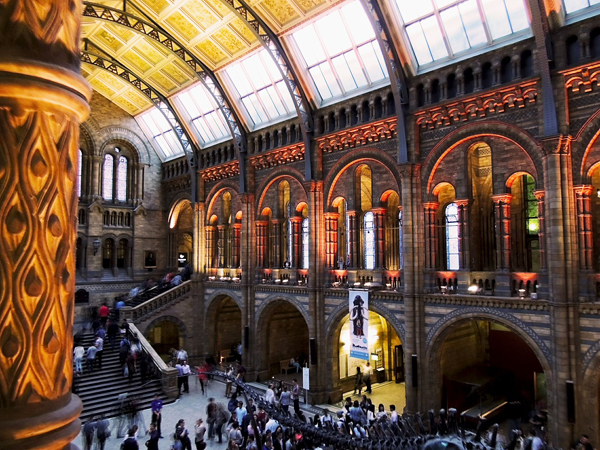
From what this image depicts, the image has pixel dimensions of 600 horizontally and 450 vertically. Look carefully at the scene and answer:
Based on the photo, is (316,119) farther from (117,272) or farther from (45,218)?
(45,218)

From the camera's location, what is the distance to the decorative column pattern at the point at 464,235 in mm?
16500

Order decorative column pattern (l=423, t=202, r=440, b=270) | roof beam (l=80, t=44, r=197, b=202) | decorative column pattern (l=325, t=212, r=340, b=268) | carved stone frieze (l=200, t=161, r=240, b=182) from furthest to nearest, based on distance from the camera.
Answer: carved stone frieze (l=200, t=161, r=240, b=182)
roof beam (l=80, t=44, r=197, b=202)
decorative column pattern (l=325, t=212, r=340, b=268)
decorative column pattern (l=423, t=202, r=440, b=270)

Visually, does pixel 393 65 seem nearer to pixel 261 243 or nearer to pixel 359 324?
pixel 359 324

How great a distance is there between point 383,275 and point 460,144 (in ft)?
19.5

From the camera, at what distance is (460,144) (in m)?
16.8

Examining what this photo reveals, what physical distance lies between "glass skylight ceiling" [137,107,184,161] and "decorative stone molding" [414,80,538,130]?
59.6 feet

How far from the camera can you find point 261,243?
988 inches

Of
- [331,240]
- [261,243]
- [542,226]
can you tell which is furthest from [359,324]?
[261,243]

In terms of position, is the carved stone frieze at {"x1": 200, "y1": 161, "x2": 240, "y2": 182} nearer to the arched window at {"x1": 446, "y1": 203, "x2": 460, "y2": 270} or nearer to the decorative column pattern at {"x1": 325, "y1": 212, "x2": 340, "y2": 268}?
the decorative column pattern at {"x1": 325, "y1": 212, "x2": 340, "y2": 268}

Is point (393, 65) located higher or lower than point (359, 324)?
higher

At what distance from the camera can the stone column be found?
1.66 m

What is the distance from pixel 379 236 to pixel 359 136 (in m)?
4.36

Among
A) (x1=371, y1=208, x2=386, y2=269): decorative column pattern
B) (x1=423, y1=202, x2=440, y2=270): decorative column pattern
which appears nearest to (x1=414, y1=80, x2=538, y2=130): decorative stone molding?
(x1=423, y1=202, x2=440, y2=270): decorative column pattern

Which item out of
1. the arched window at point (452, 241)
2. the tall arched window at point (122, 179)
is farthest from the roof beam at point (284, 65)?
the tall arched window at point (122, 179)
